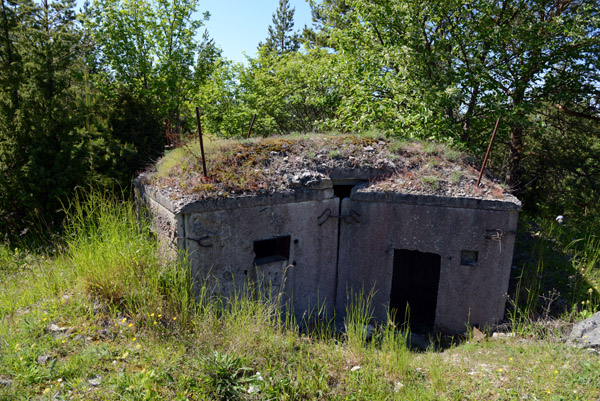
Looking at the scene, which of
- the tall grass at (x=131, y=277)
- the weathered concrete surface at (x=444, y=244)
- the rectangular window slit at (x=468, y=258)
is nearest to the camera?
the tall grass at (x=131, y=277)

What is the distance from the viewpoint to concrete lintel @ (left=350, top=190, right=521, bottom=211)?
5.67 meters

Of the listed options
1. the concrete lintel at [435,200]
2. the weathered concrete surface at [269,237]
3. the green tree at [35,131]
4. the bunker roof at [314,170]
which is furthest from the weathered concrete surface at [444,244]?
the green tree at [35,131]

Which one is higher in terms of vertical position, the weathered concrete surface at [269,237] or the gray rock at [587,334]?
the weathered concrete surface at [269,237]

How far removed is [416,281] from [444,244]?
6.85ft

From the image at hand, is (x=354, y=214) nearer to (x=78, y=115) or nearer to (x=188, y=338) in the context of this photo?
(x=188, y=338)

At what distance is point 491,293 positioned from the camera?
5.89m

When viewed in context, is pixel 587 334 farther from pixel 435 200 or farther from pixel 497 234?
pixel 435 200

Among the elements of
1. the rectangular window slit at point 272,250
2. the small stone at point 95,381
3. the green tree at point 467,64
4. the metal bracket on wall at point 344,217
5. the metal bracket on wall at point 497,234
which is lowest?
the small stone at point 95,381

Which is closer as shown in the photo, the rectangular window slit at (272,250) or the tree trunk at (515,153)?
the rectangular window slit at (272,250)

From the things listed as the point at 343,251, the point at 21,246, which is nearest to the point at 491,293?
the point at 343,251

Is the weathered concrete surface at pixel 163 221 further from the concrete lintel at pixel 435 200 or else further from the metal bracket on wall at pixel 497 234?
the metal bracket on wall at pixel 497 234

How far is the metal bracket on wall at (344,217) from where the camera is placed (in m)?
6.10

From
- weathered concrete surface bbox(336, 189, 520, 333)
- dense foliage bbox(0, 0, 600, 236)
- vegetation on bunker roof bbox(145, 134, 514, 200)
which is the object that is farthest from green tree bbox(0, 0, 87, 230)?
weathered concrete surface bbox(336, 189, 520, 333)

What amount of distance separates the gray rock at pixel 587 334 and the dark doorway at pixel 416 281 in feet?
9.28
